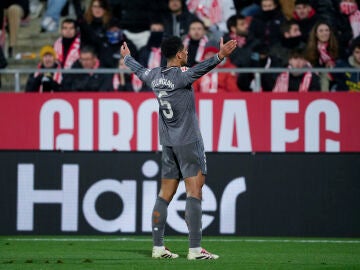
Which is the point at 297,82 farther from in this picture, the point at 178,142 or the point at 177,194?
the point at 178,142

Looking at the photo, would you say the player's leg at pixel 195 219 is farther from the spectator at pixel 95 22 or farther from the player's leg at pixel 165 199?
the spectator at pixel 95 22

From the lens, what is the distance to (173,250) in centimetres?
1257

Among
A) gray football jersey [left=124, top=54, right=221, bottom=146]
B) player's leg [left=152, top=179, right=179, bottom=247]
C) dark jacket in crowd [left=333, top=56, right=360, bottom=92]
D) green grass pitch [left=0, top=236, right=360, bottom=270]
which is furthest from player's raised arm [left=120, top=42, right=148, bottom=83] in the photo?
dark jacket in crowd [left=333, top=56, right=360, bottom=92]

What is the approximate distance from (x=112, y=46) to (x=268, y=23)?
8.80 ft

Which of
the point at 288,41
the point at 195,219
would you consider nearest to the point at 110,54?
the point at 288,41

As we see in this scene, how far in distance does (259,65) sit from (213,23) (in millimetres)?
1979

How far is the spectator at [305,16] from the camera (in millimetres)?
19062

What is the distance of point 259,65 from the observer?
59.4ft

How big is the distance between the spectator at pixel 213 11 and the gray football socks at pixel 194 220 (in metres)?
8.78

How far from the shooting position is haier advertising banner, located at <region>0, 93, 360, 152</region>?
15.9 metres

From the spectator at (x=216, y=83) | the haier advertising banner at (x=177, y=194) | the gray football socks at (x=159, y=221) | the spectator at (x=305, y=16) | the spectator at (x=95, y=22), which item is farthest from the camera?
the spectator at (x=95, y=22)

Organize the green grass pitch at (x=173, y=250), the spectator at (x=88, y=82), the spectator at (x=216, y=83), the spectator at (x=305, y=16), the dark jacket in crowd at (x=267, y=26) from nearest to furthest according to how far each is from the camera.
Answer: the green grass pitch at (x=173, y=250) → the spectator at (x=216, y=83) → the spectator at (x=88, y=82) → the dark jacket in crowd at (x=267, y=26) → the spectator at (x=305, y=16)

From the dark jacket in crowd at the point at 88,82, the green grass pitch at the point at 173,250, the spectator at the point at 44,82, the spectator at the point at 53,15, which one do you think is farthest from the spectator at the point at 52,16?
the green grass pitch at the point at 173,250

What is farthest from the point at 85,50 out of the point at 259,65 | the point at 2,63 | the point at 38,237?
the point at 38,237
